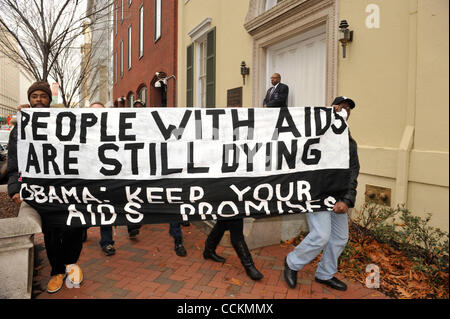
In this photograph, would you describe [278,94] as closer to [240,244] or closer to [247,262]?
[240,244]

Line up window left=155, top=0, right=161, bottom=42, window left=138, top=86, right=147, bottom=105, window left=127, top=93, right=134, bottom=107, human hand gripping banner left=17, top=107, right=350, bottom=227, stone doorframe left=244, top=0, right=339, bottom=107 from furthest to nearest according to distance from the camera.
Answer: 1. window left=127, top=93, right=134, bottom=107
2. window left=138, top=86, right=147, bottom=105
3. window left=155, top=0, right=161, bottom=42
4. stone doorframe left=244, top=0, right=339, bottom=107
5. human hand gripping banner left=17, top=107, right=350, bottom=227

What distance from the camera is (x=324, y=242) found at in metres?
2.96

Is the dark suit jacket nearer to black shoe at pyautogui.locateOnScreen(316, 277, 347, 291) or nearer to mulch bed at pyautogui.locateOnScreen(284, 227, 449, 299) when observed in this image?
mulch bed at pyautogui.locateOnScreen(284, 227, 449, 299)

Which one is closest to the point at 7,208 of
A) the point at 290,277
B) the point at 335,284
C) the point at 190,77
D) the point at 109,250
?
the point at 109,250

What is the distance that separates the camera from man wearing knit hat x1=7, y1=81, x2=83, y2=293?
3.08 metres

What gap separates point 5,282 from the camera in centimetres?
278

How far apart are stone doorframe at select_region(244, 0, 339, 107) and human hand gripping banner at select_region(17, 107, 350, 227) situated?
2.11 meters

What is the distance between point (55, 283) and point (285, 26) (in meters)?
5.49

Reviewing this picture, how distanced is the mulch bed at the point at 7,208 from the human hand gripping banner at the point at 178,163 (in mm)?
713

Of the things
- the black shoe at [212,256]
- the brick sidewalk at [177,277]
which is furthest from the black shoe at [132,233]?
the black shoe at [212,256]

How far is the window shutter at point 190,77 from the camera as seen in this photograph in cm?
1030

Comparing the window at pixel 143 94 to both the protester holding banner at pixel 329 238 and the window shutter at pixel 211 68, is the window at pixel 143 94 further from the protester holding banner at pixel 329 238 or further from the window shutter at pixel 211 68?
the protester holding banner at pixel 329 238

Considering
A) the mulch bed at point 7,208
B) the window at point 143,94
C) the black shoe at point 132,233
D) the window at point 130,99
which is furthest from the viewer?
the window at point 130,99

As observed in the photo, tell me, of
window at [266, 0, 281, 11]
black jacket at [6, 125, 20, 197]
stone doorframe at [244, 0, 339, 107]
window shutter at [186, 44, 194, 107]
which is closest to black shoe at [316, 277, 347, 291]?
stone doorframe at [244, 0, 339, 107]
